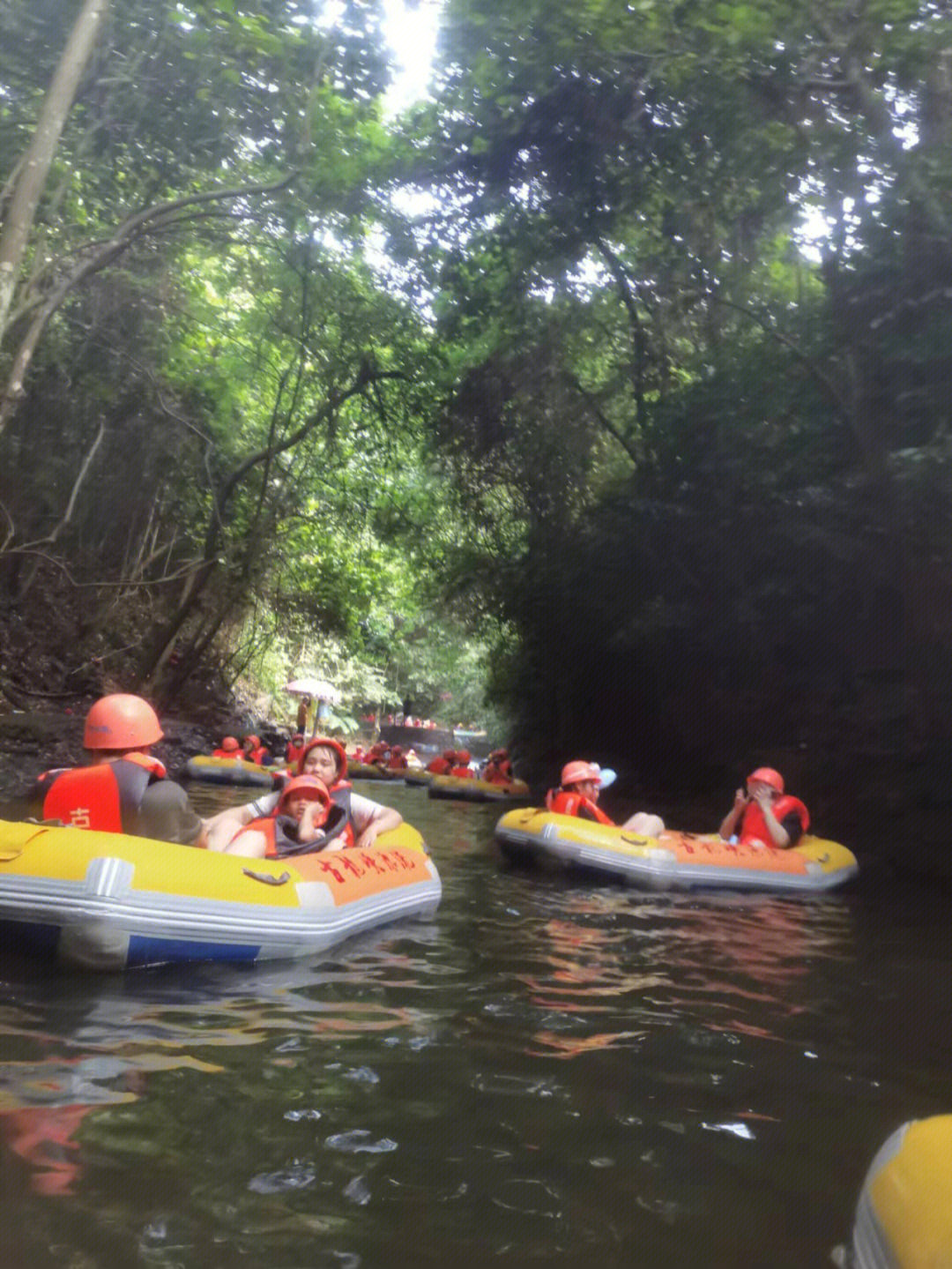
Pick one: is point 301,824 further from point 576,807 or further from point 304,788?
point 576,807

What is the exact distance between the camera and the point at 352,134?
12.2m

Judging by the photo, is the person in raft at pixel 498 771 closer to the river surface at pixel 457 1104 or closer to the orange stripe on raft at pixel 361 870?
the orange stripe on raft at pixel 361 870

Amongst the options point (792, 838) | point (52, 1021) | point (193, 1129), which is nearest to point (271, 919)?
point (52, 1021)

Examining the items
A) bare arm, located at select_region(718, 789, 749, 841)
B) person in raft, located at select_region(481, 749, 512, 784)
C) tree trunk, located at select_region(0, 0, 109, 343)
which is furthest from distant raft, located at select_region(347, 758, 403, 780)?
tree trunk, located at select_region(0, 0, 109, 343)

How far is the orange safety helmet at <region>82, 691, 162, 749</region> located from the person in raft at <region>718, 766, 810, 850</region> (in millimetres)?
5672

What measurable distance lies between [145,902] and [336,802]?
2180 millimetres

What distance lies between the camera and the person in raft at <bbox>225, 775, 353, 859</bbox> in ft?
19.8

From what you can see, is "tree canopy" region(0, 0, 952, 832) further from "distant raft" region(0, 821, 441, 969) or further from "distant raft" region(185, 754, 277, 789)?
"distant raft" region(0, 821, 441, 969)

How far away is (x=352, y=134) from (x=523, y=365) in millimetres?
4859

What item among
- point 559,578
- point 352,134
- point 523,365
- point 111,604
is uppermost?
point 352,134

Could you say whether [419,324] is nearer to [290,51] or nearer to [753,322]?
[753,322]

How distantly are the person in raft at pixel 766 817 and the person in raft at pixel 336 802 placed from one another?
3.51m

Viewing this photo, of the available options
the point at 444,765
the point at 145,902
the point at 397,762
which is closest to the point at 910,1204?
the point at 145,902

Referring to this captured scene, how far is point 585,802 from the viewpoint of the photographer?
922 cm
